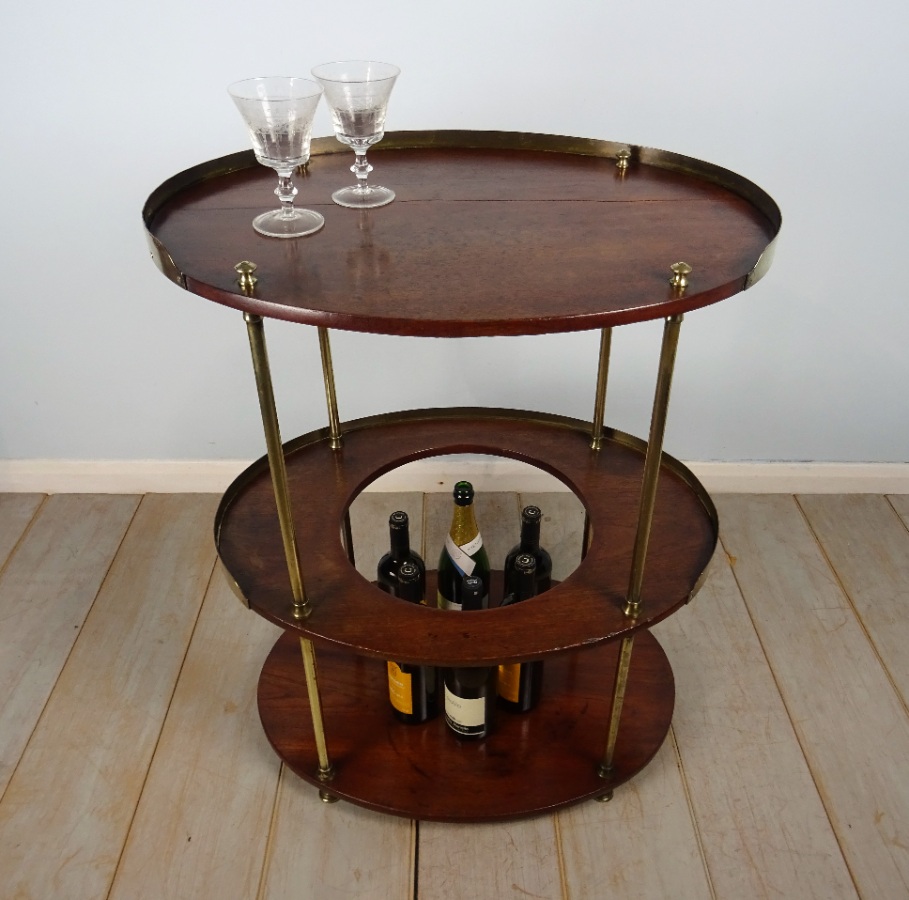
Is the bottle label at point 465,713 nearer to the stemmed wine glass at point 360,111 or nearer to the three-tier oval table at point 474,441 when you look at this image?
the three-tier oval table at point 474,441

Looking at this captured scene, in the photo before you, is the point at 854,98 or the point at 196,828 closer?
the point at 196,828

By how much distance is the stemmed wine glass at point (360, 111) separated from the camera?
112 centimetres

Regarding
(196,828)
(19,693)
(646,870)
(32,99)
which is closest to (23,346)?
(32,99)

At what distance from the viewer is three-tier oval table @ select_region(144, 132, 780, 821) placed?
0.95 meters

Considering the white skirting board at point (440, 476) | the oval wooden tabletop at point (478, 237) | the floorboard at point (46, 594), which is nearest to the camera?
the oval wooden tabletop at point (478, 237)

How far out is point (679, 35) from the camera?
1612mm

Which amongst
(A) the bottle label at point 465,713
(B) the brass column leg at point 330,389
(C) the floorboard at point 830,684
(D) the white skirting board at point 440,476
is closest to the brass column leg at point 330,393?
(B) the brass column leg at point 330,389

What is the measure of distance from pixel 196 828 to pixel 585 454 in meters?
0.85

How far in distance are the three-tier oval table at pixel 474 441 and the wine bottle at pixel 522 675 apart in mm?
36

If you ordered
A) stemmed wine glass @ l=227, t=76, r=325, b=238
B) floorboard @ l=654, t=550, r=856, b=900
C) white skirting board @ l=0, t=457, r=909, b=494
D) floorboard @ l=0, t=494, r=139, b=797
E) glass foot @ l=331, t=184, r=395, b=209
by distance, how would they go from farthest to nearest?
1. white skirting board @ l=0, t=457, r=909, b=494
2. floorboard @ l=0, t=494, r=139, b=797
3. floorboard @ l=654, t=550, r=856, b=900
4. glass foot @ l=331, t=184, r=395, b=209
5. stemmed wine glass @ l=227, t=76, r=325, b=238

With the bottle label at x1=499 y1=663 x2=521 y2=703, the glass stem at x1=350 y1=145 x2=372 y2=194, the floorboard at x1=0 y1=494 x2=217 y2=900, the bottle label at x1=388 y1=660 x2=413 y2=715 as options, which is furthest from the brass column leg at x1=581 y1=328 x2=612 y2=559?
the floorboard at x1=0 y1=494 x2=217 y2=900

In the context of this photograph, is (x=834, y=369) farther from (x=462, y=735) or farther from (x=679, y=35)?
(x=462, y=735)

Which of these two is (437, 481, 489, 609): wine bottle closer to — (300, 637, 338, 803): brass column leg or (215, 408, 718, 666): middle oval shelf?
(215, 408, 718, 666): middle oval shelf

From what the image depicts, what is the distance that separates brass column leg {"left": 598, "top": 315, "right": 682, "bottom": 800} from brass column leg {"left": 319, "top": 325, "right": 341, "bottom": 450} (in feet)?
1.82
